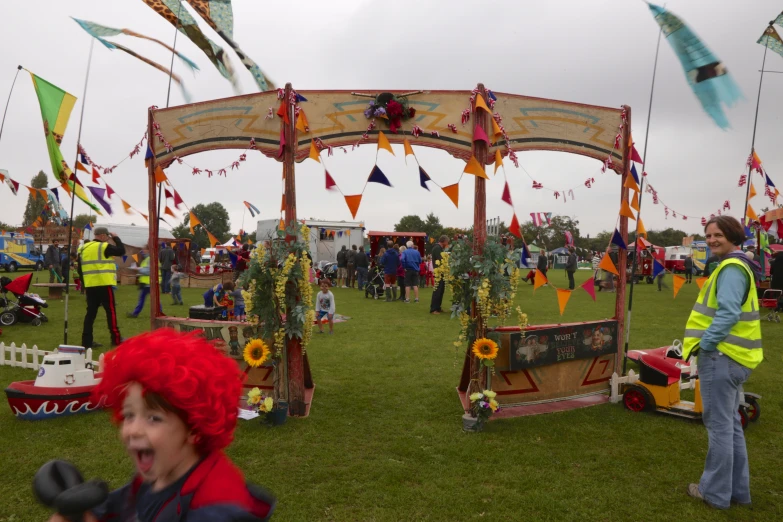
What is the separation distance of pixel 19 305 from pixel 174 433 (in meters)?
10.7

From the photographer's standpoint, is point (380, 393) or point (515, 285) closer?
point (515, 285)

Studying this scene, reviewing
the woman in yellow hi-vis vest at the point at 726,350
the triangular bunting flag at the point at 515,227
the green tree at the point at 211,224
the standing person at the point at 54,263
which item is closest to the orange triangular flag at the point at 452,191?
the triangular bunting flag at the point at 515,227

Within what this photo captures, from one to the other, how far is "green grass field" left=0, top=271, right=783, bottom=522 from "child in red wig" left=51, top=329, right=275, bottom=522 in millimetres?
2145

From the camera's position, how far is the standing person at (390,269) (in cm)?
1409

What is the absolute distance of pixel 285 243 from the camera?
4895 millimetres

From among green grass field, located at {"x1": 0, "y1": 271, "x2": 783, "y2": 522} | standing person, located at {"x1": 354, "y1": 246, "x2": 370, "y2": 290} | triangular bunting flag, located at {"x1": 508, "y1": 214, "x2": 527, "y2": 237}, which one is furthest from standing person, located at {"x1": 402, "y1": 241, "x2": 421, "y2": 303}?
triangular bunting flag, located at {"x1": 508, "y1": 214, "x2": 527, "y2": 237}

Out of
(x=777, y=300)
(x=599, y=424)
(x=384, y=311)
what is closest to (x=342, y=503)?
(x=599, y=424)

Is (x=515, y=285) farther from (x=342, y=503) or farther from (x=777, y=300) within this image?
(x=777, y=300)

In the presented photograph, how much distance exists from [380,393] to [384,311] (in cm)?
644

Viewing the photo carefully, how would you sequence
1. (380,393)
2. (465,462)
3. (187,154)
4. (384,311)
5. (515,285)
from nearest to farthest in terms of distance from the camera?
(465,462) → (515,285) → (187,154) → (380,393) → (384,311)

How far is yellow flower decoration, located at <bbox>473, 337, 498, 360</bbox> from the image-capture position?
15.5ft

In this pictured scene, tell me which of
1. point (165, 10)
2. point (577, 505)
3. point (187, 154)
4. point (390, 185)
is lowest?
point (577, 505)

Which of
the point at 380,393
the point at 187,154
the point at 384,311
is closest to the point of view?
the point at 187,154

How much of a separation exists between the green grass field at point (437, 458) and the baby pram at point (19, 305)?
12.2ft
